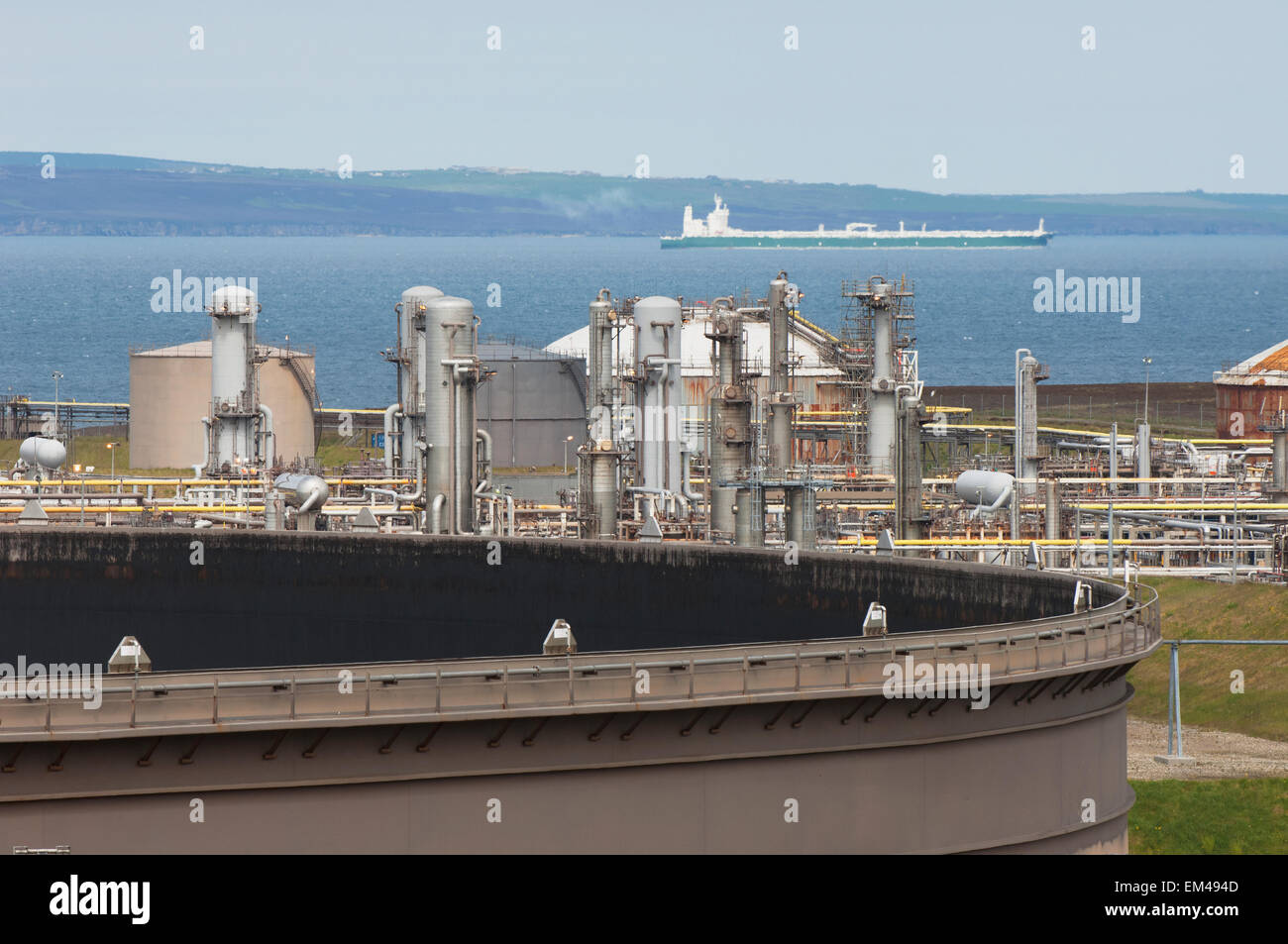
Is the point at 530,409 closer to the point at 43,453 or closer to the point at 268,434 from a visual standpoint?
the point at 268,434

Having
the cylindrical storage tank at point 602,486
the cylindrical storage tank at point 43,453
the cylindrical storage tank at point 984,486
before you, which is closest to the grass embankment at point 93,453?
the cylindrical storage tank at point 43,453

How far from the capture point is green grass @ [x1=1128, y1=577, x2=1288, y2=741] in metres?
44.6

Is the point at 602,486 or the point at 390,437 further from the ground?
the point at 390,437

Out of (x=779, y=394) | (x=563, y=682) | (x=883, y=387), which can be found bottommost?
(x=563, y=682)

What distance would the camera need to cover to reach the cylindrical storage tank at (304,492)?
44812 mm

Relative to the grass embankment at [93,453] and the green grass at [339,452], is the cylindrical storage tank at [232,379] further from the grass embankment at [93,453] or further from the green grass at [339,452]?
the green grass at [339,452]

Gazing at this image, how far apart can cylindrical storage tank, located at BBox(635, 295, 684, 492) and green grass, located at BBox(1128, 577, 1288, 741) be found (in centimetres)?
1263

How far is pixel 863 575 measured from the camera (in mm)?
34469

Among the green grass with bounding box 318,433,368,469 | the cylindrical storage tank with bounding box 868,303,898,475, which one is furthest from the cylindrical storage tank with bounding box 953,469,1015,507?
the green grass with bounding box 318,433,368,469

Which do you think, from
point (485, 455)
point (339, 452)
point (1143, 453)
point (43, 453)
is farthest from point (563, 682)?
point (339, 452)

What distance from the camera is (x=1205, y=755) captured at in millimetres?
41250

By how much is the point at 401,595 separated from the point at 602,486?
9157 millimetres

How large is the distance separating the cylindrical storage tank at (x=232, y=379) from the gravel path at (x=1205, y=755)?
30.5 metres
